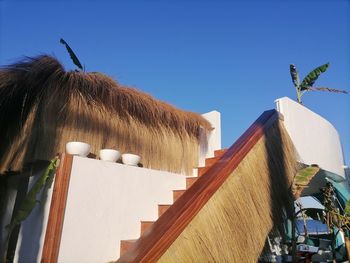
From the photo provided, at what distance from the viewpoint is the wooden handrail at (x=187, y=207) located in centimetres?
261

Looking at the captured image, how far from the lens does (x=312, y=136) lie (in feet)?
18.1

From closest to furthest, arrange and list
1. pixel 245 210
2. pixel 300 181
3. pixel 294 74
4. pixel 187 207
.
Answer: pixel 187 207
pixel 245 210
pixel 300 181
pixel 294 74

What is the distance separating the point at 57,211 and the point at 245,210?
1.96 metres

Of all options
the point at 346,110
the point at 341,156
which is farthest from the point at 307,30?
the point at 341,156

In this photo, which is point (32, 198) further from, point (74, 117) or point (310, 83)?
point (310, 83)

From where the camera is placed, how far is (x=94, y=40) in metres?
7.43

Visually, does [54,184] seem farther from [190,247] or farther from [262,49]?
[262,49]

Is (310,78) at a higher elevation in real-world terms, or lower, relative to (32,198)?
higher

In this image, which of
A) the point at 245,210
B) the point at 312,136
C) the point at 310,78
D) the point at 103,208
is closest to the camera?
the point at 245,210

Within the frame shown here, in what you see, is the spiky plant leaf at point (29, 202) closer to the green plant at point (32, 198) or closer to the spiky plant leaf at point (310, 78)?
the green plant at point (32, 198)

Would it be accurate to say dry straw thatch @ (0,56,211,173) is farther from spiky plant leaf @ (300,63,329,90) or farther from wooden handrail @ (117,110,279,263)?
spiky plant leaf @ (300,63,329,90)

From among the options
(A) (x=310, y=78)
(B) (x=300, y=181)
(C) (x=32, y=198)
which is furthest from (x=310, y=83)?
(C) (x=32, y=198)

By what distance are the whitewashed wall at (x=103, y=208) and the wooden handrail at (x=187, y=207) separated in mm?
700

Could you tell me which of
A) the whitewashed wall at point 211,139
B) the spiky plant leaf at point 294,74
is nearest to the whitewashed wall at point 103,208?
the whitewashed wall at point 211,139
